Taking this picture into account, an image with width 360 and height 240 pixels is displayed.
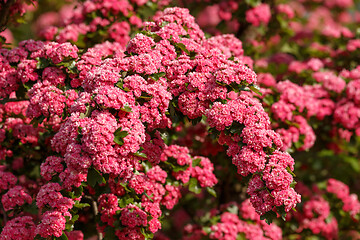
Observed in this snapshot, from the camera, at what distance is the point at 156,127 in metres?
3.56

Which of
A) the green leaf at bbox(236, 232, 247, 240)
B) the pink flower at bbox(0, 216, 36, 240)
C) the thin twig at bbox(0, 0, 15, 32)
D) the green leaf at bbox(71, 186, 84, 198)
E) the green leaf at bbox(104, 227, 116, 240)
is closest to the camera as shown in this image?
the green leaf at bbox(71, 186, 84, 198)

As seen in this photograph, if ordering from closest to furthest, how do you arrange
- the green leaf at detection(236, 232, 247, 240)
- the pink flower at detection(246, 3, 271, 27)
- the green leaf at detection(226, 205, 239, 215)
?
1. the green leaf at detection(236, 232, 247, 240)
2. the green leaf at detection(226, 205, 239, 215)
3. the pink flower at detection(246, 3, 271, 27)

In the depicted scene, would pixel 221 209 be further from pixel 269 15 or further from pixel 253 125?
pixel 269 15

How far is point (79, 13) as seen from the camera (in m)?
5.54

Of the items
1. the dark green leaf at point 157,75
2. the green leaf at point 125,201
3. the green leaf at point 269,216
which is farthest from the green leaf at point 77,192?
the green leaf at point 269,216

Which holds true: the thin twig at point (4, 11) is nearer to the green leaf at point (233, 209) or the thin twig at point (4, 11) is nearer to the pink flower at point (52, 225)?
the pink flower at point (52, 225)

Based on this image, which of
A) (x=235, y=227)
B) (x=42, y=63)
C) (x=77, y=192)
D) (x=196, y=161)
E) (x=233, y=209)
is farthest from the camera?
(x=233, y=209)

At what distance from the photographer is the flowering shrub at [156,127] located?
122 inches

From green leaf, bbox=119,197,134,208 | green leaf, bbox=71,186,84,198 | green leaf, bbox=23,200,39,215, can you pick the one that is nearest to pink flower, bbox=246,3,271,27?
green leaf, bbox=119,197,134,208

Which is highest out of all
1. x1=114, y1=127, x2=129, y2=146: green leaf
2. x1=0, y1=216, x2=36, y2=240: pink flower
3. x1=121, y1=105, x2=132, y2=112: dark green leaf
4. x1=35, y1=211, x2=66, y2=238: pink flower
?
x1=121, y1=105, x2=132, y2=112: dark green leaf

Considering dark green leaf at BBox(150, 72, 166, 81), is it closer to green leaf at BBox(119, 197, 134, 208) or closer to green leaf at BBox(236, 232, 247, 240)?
green leaf at BBox(119, 197, 134, 208)

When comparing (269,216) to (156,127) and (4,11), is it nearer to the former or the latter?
(156,127)

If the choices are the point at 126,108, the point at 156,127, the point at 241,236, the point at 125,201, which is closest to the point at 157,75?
the point at 156,127

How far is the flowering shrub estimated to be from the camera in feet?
10.2
